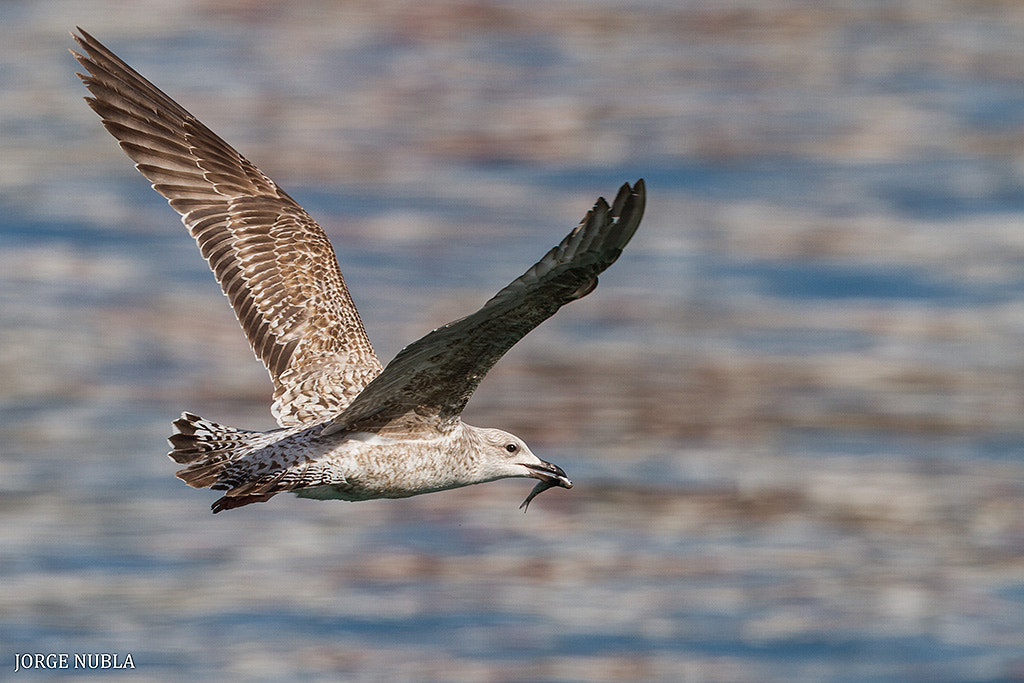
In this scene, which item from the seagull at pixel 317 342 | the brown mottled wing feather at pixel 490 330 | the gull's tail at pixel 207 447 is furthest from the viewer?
the gull's tail at pixel 207 447

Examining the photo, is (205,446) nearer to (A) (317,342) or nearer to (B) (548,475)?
(A) (317,342)

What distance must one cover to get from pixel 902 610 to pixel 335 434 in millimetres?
8478

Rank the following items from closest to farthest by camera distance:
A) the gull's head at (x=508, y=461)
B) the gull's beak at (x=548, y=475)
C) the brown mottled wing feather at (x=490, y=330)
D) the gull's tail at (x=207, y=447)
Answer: the brown mottled wing feather at (x=490, y=330), the gull's tail at (x=207, y=447), the gull's head at (x=508, y=461), the gull's beak at (x=548, y=475)

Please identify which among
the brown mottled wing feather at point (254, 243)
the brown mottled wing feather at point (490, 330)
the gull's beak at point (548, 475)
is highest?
the brown mottled wing feather at point (254, 243)

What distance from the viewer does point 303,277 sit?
1119 centimetres

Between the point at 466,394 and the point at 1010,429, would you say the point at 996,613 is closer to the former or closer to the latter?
the point at 1010,429

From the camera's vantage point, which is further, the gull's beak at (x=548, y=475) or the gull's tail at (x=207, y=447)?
the gull's beak at (x=548, y=475)

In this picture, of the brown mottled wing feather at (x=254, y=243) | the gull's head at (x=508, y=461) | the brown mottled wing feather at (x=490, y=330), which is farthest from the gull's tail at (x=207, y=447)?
the gull's head at (x=508, y=461)

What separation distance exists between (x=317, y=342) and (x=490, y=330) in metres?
2.32

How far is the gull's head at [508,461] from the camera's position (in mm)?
10254

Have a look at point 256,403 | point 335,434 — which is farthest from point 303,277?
point 256,403

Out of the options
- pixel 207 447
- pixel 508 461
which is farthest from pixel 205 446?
pixel 508 461

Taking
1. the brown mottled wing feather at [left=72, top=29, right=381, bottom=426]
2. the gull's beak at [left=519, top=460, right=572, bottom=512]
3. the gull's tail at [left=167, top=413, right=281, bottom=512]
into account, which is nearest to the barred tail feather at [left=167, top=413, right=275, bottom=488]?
the gull's tail at [left=167, top=413, right=281, bottom=512]

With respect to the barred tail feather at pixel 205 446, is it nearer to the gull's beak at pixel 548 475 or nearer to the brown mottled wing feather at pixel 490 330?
the brown mottled wing feather at pixel 490 330
